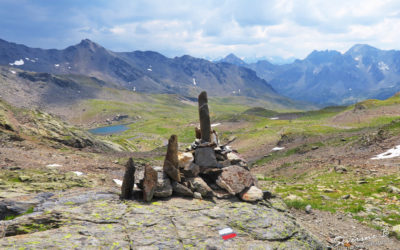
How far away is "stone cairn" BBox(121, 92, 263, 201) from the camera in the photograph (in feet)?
56.5

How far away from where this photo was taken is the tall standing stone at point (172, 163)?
18297 mm

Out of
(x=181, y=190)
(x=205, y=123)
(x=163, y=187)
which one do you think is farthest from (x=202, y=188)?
(x=205, y=123)

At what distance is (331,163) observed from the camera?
4425 cm

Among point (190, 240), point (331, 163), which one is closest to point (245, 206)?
point (190, 240)

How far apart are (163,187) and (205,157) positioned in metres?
4.65

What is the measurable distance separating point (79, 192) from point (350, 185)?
29472mm

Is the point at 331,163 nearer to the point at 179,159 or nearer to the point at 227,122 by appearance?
the point at 179,159

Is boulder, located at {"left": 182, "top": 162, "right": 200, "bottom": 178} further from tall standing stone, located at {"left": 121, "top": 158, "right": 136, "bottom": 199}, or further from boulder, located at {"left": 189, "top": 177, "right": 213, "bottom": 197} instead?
tall standing stone, located at {"left": 121, "top": 158, "right": 136, "bottom": 199}

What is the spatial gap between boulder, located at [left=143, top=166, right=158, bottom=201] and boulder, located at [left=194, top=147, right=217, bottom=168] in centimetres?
464

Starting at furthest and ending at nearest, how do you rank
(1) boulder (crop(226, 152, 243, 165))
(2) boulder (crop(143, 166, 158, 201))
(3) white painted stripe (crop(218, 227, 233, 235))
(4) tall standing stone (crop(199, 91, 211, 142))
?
(4) tall standing stone (crop(199, 91, 211, 142)), (1) boulder (crop(226, 152, 243, 165)), (2) boulder (crop(143, 166, 158, 201)), (3) white painted stripe (crop(218, 227, 233, 235))

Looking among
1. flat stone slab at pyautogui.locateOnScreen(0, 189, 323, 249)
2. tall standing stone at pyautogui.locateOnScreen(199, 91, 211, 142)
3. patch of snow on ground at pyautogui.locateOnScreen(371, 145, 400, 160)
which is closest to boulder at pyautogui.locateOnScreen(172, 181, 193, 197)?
flat stone slab at pyautogui.locateOnScreen(0, 189, 323, 249)

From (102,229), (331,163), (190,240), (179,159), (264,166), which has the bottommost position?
(264,166)

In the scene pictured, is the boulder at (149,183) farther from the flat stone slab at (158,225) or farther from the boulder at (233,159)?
the boulder at (233,159)

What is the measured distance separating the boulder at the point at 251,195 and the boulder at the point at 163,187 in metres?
5.42
